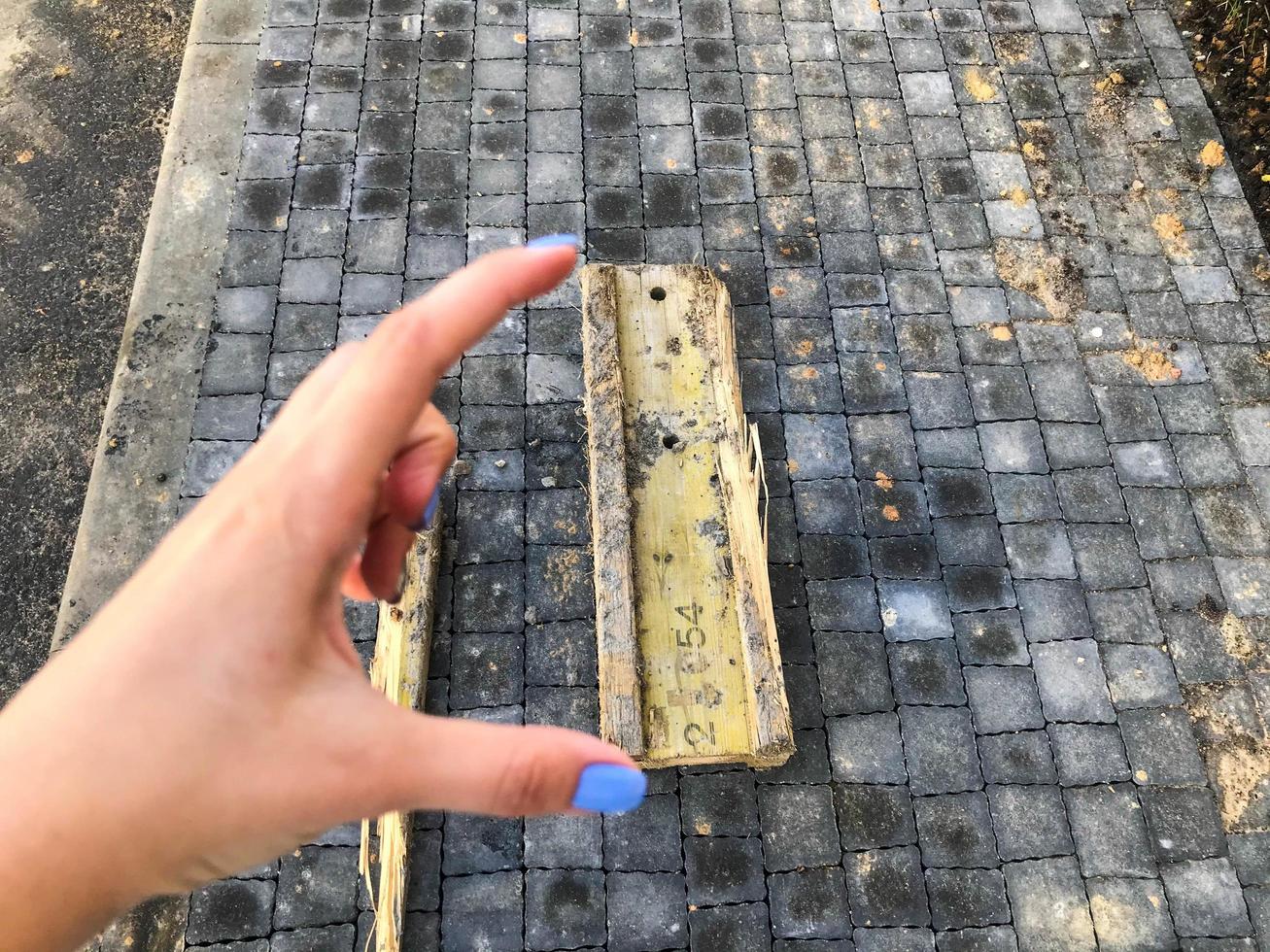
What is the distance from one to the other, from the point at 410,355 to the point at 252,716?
88 cm

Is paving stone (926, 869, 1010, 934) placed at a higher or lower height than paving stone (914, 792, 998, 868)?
lower

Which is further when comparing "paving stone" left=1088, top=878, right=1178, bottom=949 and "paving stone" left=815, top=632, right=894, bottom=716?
"paving stone" left=815, top=632, right=894, bottom=716

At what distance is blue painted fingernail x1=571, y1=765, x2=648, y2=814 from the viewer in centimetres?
208

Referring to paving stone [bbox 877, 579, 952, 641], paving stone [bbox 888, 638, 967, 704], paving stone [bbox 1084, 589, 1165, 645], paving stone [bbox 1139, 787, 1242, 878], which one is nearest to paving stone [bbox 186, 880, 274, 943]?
paving stone [bbox 888, 638, 967, 704]

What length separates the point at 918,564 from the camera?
4965 mm

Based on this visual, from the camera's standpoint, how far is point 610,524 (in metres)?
4.40

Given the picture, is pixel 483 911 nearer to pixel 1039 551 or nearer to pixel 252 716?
pixel 252 716

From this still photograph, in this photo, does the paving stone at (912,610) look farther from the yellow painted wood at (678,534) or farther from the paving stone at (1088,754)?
the yellow painted wood at (678,534)

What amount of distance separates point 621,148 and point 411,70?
5.72 ft

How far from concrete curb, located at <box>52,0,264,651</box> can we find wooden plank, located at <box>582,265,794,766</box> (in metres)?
2.63

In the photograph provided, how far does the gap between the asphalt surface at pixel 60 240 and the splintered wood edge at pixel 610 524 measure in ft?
10.6

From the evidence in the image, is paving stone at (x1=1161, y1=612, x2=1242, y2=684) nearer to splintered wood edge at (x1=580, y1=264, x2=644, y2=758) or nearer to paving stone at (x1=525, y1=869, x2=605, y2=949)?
splintered wood edge at (x1=580, y1=264, x2=644, y2=758)

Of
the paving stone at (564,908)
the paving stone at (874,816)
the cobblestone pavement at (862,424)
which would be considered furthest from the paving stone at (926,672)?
the paving stone at (564,908)

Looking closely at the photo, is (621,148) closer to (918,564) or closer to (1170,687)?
(918,564)
